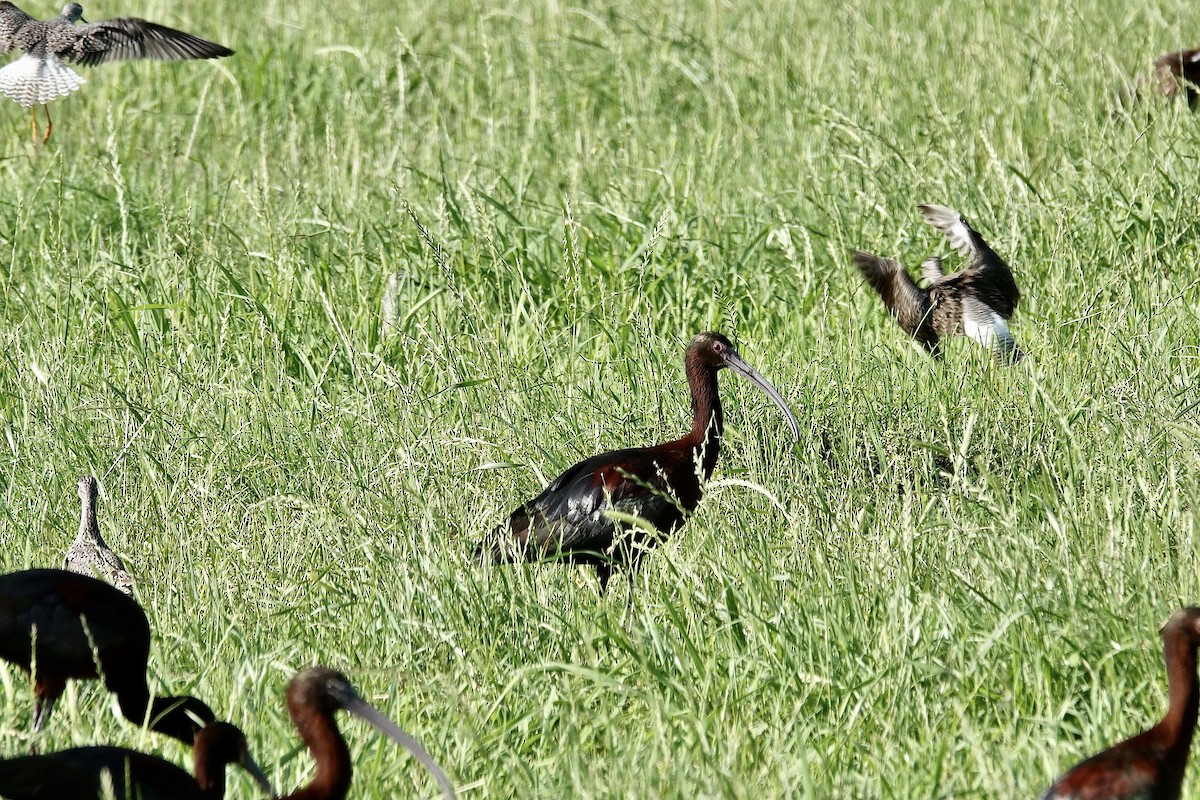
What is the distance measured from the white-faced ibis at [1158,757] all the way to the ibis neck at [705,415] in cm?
201

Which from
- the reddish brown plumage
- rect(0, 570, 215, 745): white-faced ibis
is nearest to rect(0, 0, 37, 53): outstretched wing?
rect(0, 570, 215, 745): white-faced ibis

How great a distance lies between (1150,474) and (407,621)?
2.09 metres

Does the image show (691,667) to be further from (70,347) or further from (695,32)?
(695,32)

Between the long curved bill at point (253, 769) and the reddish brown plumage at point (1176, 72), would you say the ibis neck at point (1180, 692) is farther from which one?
the reddish brown plumage at point (1176, 72)

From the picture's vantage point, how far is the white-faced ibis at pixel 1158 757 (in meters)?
2.96

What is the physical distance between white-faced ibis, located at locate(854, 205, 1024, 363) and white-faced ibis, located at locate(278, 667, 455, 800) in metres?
3.36

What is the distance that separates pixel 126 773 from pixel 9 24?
17.8ft

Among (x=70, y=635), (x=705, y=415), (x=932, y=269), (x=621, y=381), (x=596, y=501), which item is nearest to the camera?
(x=70, y=635)

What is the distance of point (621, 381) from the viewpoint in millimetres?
6043

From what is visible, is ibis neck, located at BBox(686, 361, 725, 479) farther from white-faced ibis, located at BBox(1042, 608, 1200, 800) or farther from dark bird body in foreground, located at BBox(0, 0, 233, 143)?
→ dark bird body in foreground, located at BBox(0, 0, 233, 143)

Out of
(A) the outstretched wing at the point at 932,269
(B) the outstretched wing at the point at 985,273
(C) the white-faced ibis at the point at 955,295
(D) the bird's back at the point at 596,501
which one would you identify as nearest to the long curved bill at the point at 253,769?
(D) the bird's back at the point at 596,501

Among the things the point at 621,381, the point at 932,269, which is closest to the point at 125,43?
the point at 621,381

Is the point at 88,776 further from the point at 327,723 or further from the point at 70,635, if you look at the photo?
the point at 70,635

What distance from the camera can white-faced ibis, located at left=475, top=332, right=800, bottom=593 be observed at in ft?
Result: 15.5
